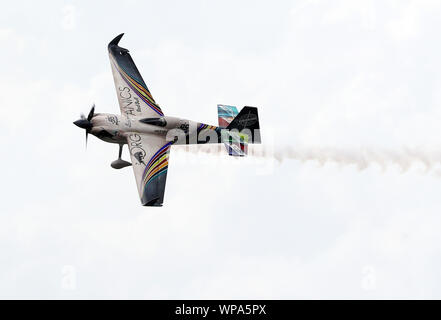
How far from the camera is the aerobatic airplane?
42625 millimetres

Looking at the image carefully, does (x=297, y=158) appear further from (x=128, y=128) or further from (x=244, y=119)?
(x=128, y=128)

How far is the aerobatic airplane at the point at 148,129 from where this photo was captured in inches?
1678

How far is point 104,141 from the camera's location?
44094mm

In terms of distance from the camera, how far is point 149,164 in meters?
42.8

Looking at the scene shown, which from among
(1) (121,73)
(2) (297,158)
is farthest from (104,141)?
(2) (297,158)

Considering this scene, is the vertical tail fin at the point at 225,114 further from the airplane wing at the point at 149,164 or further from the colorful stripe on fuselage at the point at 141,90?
the airplane wing at the point at 149,164

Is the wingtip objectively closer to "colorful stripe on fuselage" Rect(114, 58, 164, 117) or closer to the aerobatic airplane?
the aerobatic airplane

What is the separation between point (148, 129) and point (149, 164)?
88.3 inches

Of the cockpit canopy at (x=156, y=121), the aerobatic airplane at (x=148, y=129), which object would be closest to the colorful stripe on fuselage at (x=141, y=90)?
the aerobatic airplane at (x=148, y=129)

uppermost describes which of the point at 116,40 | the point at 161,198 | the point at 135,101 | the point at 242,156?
the point at 116,40

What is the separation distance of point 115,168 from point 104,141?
1561 mm

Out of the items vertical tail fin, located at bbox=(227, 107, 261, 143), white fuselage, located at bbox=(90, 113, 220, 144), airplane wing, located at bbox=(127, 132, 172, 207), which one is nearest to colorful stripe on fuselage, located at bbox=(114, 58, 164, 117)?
white fuselage, located at bbox=(90, 113, 220, 144)

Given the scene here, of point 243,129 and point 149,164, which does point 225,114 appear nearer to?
point 243,129

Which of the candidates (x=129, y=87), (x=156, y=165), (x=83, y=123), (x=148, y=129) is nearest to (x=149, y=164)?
(x=156, y=165)
